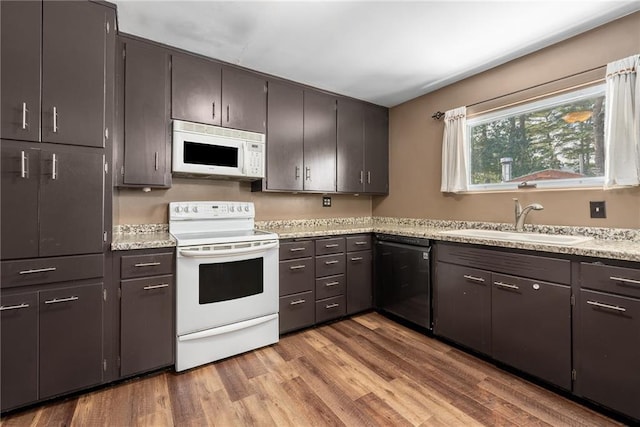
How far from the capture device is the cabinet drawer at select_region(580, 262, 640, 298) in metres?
1.46

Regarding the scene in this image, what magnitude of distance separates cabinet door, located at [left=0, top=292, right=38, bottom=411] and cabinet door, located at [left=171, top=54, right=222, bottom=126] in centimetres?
154

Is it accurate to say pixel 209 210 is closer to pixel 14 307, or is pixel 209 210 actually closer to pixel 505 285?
pixel 14 307

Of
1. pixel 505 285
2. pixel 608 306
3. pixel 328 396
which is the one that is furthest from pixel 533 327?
pixel 328 396

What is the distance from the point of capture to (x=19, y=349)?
156 cm

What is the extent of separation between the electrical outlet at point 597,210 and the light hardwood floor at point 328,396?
123 cm

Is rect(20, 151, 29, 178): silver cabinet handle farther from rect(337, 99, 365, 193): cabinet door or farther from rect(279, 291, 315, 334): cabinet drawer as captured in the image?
rect(337, 99, 365, 193): cabinet door

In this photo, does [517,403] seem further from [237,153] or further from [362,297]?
[237,153]

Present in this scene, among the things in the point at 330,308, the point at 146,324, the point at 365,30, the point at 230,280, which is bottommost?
the point at 330,308

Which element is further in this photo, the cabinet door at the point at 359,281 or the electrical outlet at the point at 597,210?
the cabinet door at the point at 359,281

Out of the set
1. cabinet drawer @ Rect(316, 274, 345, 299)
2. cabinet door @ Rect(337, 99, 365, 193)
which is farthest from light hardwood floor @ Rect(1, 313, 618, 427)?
cabinet door @ Rect(337, 99, 365, 193)

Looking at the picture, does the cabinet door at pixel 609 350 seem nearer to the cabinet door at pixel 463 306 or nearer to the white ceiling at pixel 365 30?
the cabinet door at pixel 463 306

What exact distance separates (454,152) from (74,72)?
3.02m

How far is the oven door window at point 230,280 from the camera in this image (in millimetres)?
2099

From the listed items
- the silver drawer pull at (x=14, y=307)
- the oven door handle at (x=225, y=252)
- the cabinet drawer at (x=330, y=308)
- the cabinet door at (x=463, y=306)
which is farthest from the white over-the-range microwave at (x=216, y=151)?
the cabinet door at (x=463, y=306)
